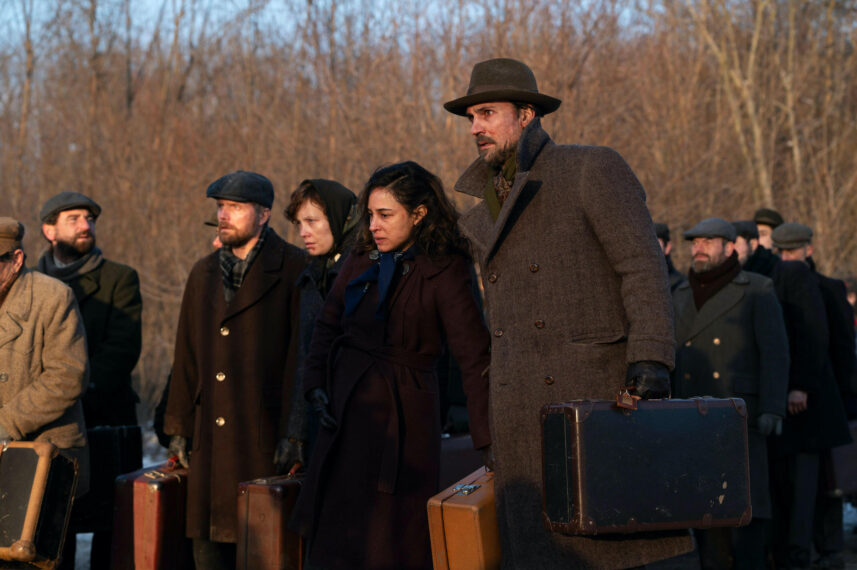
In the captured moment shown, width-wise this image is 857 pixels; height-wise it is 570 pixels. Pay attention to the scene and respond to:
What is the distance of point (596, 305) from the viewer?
3.79m

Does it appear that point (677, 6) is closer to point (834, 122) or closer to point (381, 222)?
point (834, 122)

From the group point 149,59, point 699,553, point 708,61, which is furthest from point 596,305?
point 149,59

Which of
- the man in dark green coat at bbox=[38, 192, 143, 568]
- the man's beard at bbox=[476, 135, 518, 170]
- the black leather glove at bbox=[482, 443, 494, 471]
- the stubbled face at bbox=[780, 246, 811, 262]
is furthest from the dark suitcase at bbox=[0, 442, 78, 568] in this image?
the stubbled face at bbox=[780, 246, 811, 262]

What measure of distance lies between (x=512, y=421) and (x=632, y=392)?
49cm

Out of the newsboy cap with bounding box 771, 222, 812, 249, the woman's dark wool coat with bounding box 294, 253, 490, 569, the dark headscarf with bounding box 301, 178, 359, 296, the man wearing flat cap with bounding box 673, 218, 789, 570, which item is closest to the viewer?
the woman's dark wool coat with bounding box 294, 253, 490, 569

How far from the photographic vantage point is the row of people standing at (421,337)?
12.4 ft

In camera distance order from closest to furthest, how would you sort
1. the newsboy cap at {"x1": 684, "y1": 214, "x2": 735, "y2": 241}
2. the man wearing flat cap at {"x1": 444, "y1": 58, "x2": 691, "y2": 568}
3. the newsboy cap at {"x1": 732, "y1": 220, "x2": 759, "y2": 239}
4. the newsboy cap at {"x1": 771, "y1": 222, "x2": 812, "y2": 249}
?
1. the man wearing flat cap at {"x1": 444, "y1": 58, "x2": 691, "y2": 568}
2. the newsboy cap at {"x1": 684, "y1": 214, "x2": 735, "y2": 241}
3. the newsboy cap at {"x1": 771, "y1": 222, "x2": 812, "y2": 249}
4. the newsboy cap at {"x1": 732, "y1": 220, "x2": 759, "y2": 239}

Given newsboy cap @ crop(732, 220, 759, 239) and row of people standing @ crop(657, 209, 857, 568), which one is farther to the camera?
newsboy cap @ crop(732, 220, 759, 239)

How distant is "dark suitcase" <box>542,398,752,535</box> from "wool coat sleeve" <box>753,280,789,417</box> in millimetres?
3460

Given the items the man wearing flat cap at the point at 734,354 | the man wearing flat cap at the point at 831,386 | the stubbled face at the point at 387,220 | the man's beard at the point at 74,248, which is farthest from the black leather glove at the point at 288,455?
the man wearing flat cap at the point at 831,386

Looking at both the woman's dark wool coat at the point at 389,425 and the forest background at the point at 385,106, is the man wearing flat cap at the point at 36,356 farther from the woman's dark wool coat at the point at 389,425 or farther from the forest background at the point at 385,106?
the forest background at the point at 385,106

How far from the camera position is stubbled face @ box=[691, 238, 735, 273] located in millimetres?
7301

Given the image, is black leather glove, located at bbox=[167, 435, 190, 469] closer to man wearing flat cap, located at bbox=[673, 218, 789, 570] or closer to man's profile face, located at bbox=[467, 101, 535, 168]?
man's profile face, located at bbox=[467, 101, 535, 168]

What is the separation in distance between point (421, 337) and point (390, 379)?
21cm
